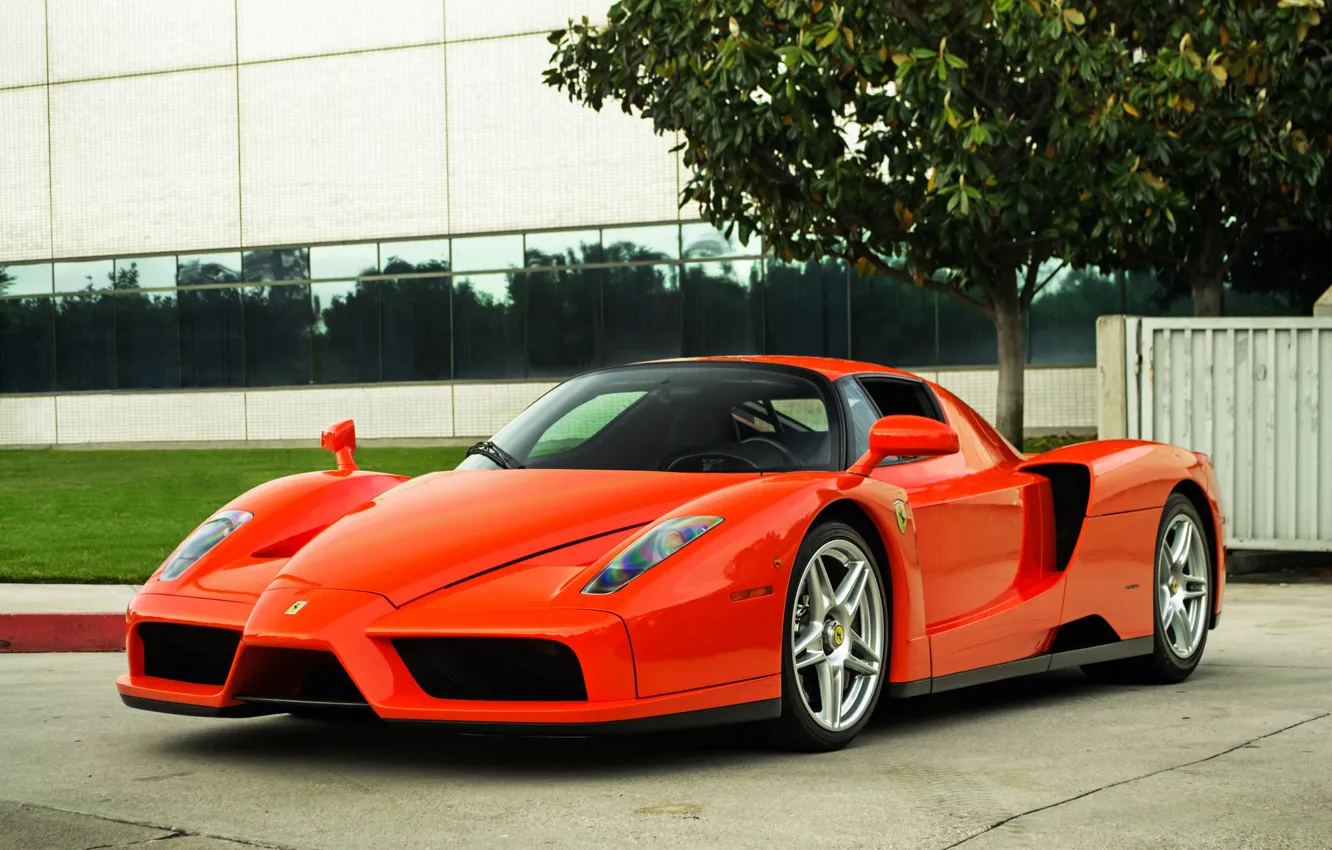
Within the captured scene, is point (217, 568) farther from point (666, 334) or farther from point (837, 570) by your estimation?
point (666, 334)

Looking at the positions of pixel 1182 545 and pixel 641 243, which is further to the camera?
pixel 641 243

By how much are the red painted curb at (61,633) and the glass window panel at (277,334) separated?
23193mm

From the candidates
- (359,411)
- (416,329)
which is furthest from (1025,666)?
(359,411)

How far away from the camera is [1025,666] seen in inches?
257

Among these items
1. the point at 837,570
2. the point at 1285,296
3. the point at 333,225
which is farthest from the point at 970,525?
the point at 333,225

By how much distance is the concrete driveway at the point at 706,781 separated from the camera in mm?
4297

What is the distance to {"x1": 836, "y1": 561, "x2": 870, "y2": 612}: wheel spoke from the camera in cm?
557

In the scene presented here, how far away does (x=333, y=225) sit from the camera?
3155 cm

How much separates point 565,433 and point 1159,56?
10.1 metres

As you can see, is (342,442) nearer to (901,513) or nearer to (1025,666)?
(901,513)

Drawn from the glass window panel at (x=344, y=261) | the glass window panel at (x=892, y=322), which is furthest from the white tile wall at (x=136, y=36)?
the glass window panel at (x=892, y=322)

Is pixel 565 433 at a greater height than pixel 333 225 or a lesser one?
lesser

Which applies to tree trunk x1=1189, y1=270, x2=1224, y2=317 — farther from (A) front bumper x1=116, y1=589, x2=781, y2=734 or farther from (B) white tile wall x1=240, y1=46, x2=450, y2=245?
(A) front bumper x1=116, y1=589, x2=781, y2=734

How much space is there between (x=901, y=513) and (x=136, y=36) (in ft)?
98.9
